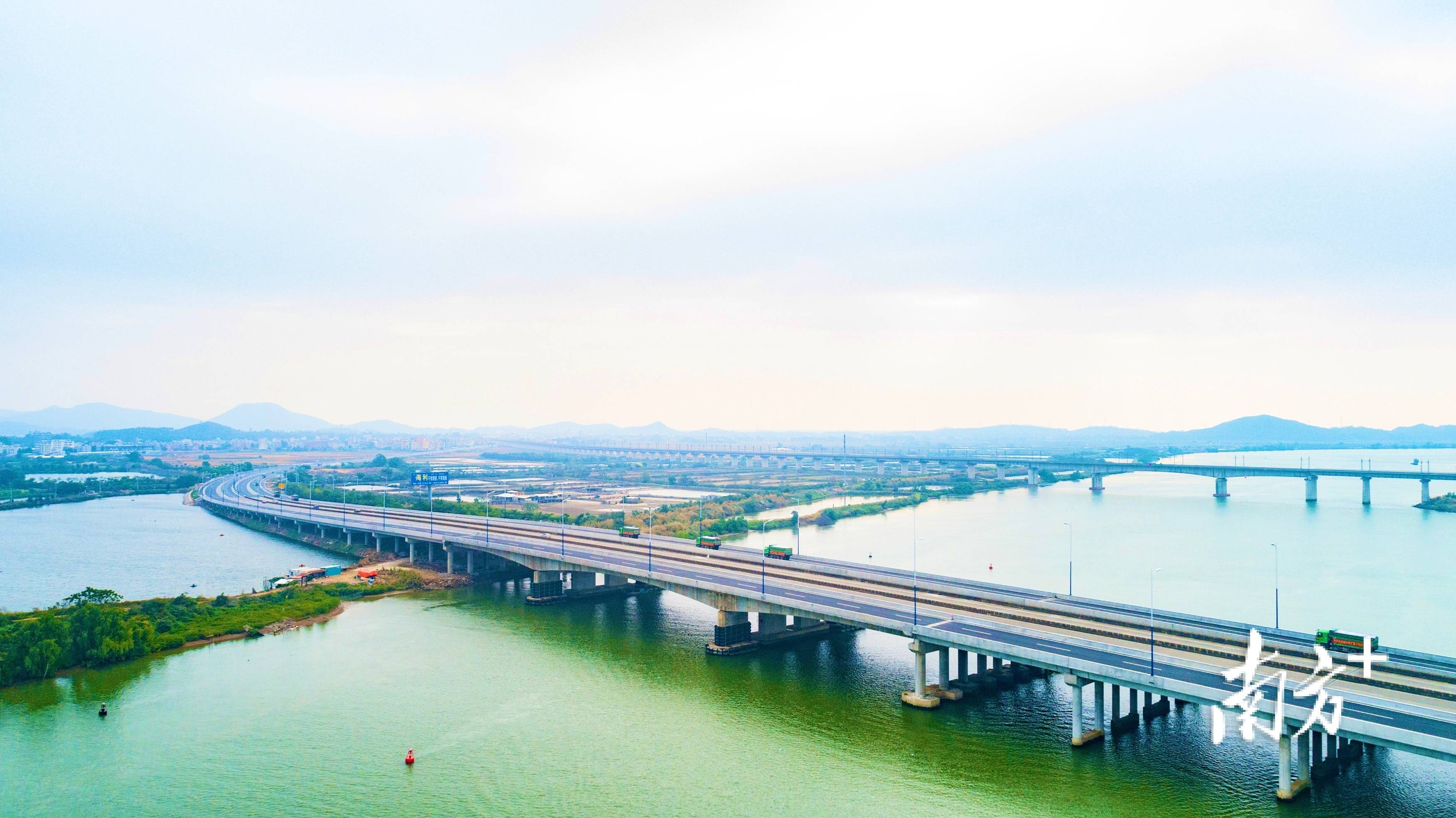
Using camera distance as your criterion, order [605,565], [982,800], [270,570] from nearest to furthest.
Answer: [982,800]
[605,565]
[270,570]

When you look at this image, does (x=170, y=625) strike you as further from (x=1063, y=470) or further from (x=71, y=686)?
(x=1063, y=470)

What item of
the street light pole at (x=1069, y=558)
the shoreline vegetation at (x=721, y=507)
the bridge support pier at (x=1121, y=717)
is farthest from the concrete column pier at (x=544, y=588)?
the bridge support pier at (x=1121, y=717)

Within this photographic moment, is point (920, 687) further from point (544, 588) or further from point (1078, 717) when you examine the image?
point (544, 588)

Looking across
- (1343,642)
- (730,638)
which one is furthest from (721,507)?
(1343,642)

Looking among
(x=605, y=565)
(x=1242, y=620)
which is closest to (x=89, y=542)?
(x=605, y=565)

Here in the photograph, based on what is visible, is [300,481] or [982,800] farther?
[300,481]

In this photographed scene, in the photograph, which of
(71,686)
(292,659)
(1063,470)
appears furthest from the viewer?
(1063,470)

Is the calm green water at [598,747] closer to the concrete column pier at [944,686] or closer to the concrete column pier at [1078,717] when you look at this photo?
→ the concrete column pier at [1078,717]
